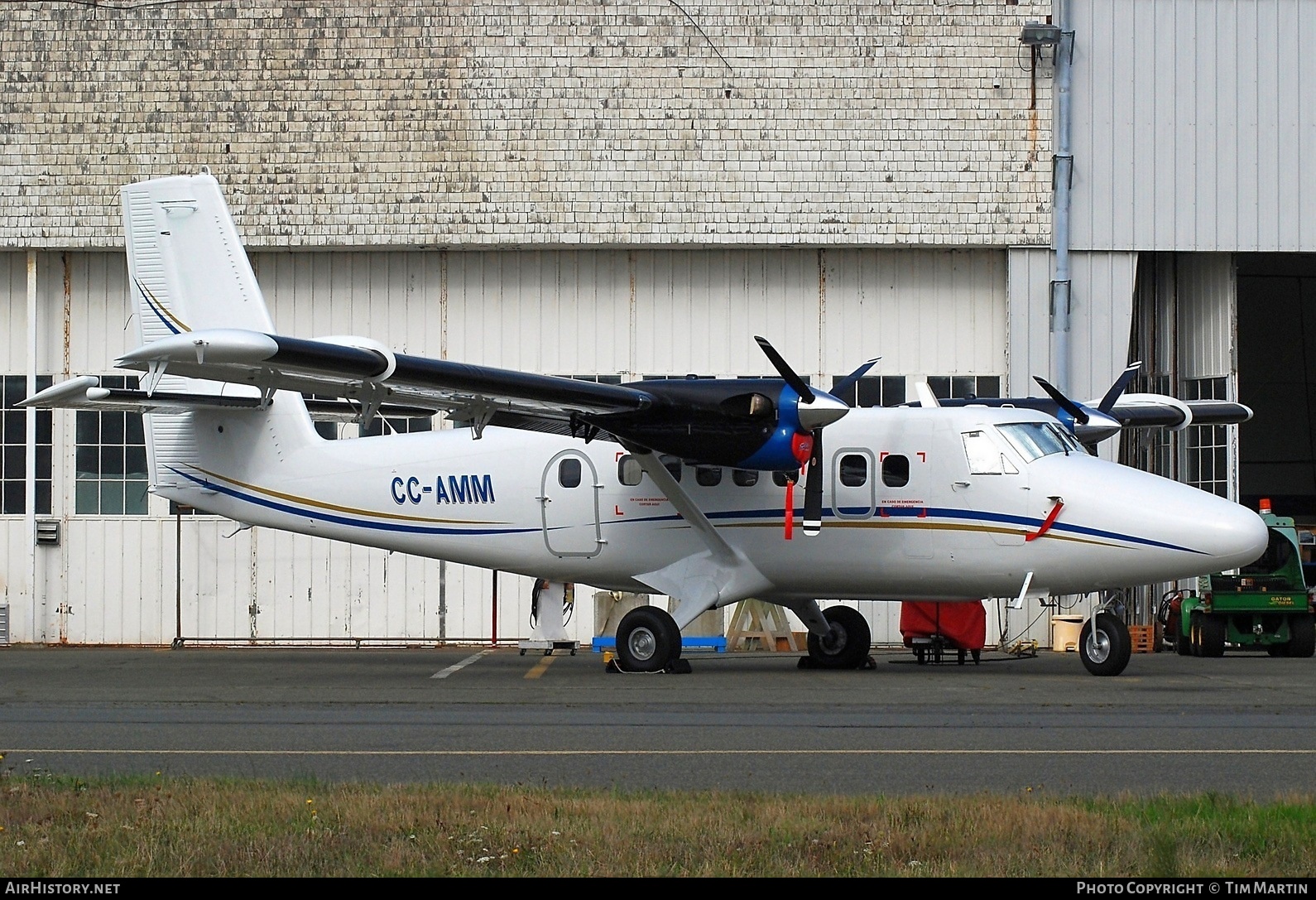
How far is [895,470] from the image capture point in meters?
17.5

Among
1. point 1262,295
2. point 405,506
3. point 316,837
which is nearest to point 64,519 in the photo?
point 405,506

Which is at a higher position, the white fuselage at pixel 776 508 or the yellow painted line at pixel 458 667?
the white fuselage at pixel 776 508

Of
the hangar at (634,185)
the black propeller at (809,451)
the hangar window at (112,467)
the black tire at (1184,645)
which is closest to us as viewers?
the black propeller at (809,451)

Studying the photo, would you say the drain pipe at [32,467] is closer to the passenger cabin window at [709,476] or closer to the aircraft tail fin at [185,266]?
the aircraft tail fin at [185,266]

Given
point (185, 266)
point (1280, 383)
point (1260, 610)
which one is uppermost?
point (185, 266)

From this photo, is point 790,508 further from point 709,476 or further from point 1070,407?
point 1070,407

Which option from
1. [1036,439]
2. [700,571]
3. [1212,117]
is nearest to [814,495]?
[700,571]

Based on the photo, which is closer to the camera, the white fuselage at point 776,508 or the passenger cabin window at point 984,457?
the white fuselage at point 776,508

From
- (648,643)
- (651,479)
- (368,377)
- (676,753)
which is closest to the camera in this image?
(676,753)

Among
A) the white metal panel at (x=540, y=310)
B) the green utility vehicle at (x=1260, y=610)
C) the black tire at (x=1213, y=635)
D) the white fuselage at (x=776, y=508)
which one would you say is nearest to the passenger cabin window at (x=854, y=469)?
the white fuselage at (x=776, y=508)

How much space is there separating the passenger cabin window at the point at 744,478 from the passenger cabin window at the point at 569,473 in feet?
6.65

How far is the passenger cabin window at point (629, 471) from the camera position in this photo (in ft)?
61.0

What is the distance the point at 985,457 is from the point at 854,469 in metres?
1.48

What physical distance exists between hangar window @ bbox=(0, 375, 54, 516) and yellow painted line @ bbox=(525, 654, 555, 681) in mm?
10441
